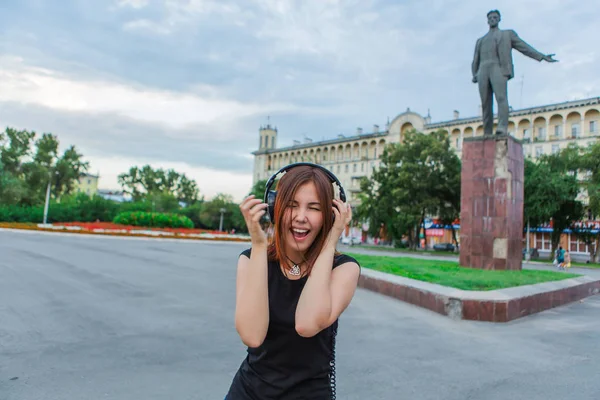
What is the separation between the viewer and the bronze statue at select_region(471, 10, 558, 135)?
13.0 metres

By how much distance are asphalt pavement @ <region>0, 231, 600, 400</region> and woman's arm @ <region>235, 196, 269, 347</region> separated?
1991 millimetres

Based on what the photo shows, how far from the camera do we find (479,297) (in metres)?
6.60

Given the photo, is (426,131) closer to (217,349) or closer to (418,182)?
(418,182)

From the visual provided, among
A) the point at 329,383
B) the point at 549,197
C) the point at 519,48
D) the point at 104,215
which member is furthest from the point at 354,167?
the point at 329,383

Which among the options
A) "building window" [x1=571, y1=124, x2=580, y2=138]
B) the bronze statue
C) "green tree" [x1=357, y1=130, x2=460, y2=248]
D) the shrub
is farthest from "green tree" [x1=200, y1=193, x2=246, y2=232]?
the bronze statue

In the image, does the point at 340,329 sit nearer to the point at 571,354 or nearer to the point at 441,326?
the point at 441,326

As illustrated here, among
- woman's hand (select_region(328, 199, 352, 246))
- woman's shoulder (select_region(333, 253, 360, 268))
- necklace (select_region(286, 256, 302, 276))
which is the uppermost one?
woman's hand (select_region(328, 199, 352, 246))

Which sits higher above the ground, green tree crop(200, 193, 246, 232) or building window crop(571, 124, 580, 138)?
building window crop(571, 124, 580, 138)

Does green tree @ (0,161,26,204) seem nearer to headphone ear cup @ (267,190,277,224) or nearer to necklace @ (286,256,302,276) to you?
headphone ear cup @ (267,190,277,224)

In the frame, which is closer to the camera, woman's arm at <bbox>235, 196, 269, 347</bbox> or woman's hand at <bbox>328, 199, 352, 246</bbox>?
woman's arm at <bbox>235, 196, 269, 347</bbox>

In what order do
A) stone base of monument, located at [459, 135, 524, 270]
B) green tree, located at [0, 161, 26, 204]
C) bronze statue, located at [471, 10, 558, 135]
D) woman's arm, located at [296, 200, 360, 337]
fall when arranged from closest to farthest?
woman's arm, located at [296, 200, 360, 337]
stone base of monument, located at [459, 135, 524, 270]
bronze statue, located at [471, 10, 558, 135]
green tree, located at [0, 161, 26, 204]

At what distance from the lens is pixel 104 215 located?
56000mm

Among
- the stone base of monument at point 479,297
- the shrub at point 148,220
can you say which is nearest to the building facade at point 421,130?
the shrub at point 148,220

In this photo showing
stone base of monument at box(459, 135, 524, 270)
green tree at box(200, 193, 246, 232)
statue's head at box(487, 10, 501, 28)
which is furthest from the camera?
green tree at box(200, 193, 246, 232)
